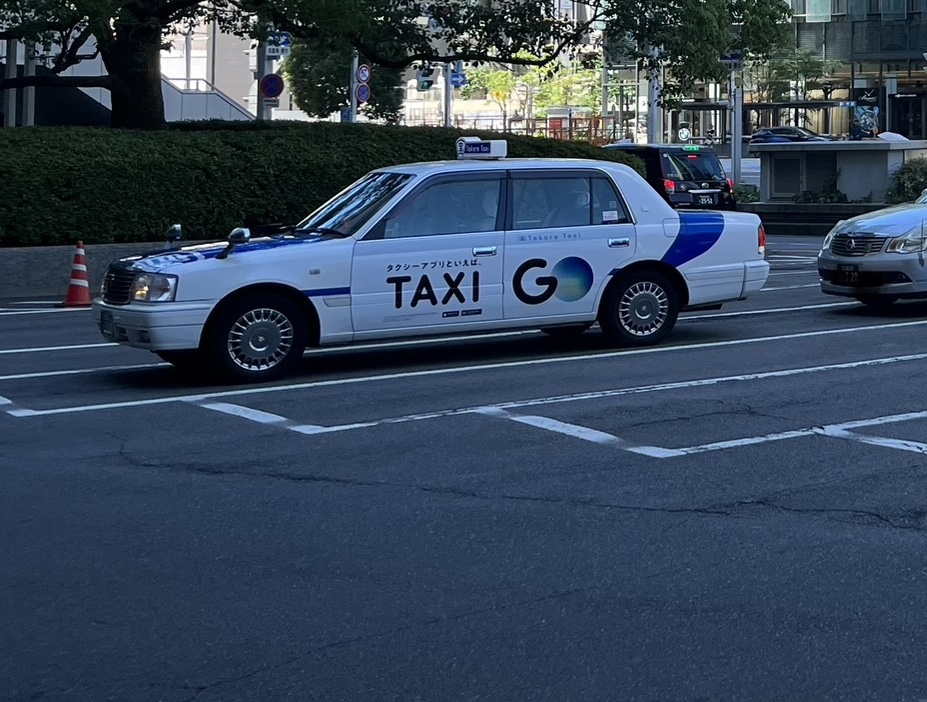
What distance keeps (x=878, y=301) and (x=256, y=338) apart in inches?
288

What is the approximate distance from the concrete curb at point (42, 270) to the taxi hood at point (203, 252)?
23.0 feet

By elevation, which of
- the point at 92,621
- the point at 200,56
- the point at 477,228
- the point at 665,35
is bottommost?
the point at 92,621

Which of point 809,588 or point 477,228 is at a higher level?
point 477,228

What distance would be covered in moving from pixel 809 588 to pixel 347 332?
6.16 metres

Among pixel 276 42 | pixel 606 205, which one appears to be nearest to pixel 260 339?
pixel 606 205

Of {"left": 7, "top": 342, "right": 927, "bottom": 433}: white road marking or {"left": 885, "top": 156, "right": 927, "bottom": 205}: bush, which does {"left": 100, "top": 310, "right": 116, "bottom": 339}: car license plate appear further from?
{"left": 885, "top": 156, "right": 927, "bottom": 205}: bush

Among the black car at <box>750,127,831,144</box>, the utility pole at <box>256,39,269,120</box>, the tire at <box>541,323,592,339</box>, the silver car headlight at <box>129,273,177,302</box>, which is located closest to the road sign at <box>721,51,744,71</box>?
the utility pole at <box>256,39,269,120</box>

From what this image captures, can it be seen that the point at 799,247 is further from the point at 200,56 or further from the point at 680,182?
the point at 200,56

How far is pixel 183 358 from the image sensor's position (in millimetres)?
11852

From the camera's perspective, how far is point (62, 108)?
36.4m

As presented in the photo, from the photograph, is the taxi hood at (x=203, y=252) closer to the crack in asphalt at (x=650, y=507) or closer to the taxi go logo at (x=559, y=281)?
the taxi go logo at (x=559, y=281)

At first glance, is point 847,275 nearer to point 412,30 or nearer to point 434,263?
point 434,263

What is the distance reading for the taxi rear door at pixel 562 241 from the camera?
1214 cm

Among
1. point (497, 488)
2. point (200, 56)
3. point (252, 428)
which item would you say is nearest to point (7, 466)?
point (252, 428)
